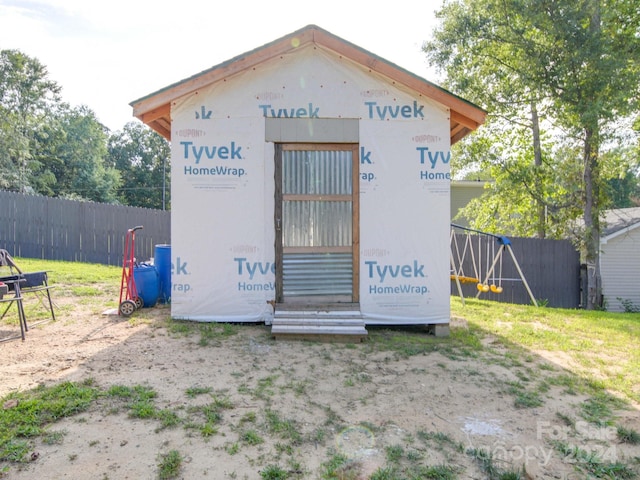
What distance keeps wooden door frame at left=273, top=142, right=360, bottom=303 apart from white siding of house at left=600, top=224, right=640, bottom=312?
1324cm

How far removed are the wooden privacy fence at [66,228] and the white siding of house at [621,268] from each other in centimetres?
1574

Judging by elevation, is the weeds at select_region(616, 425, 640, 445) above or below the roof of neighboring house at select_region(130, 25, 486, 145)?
below

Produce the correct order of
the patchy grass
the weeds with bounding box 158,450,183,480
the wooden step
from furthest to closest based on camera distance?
the wooden step
the patchy grass
the weeds with bounding box 158,450,183,480

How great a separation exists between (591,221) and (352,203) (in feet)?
35.4

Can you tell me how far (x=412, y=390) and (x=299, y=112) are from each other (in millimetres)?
3806

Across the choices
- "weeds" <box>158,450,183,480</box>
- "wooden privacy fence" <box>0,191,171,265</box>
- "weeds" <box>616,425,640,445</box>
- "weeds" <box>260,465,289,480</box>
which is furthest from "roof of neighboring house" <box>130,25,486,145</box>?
"wooden privacy fence" <box>0,191,171,265</box>

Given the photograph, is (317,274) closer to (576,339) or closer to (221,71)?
(221,71)

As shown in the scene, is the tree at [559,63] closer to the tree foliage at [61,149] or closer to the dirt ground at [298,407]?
the dirt ground at [298,407]

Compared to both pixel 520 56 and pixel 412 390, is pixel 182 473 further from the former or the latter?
pixel 520 56

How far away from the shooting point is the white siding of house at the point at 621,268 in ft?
49.4

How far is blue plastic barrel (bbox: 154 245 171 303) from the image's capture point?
675cm

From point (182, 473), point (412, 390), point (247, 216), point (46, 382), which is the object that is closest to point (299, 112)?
point (247, 216)

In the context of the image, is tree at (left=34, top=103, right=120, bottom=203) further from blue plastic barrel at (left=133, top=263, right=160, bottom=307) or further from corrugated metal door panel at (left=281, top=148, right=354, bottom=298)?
corrugated metal door panel at (left=281, top=148, right=354, bottom=298)

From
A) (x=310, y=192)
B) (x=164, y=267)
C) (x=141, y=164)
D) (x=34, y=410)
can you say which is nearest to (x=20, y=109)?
(x=141, y=164)
